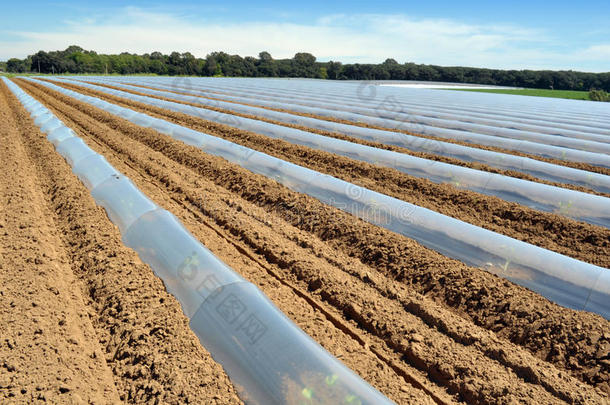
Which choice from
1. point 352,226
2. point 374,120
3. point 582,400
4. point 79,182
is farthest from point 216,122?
point 582,400

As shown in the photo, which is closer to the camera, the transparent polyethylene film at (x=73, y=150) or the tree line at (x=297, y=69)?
the transparent polyethylene film at (x=73, y=150)

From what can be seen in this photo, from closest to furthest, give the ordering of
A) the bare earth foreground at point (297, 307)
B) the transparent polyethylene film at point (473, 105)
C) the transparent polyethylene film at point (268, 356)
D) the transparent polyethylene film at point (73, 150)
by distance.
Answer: the transparent polyethylene film at point (268, 356), the bare earth foreground at point (297, 307), the transparent polyethylene film at point (73, 150), the transparent polyethylene film at point (473, 105)

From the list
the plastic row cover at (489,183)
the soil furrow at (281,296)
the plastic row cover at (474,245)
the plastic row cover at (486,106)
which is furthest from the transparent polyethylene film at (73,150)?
the plastic row cover at (486,106)

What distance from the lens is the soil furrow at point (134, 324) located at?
2.34m

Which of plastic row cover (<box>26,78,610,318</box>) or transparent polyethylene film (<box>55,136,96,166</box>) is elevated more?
transparent polyethylene film (<box>55,136,96,166</box>)

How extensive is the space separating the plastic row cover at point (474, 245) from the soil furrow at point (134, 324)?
2.63 metres

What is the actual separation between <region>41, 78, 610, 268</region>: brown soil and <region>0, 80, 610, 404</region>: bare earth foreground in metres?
0.03

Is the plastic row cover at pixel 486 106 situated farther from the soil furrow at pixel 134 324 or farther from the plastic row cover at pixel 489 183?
the soil furrow at pixel 134 324

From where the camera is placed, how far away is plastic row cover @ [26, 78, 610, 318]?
10.8ft

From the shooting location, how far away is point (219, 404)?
7.29ft

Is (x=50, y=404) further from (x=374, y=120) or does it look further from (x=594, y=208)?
(x=374, y=120)

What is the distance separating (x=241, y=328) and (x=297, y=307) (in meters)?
0.75

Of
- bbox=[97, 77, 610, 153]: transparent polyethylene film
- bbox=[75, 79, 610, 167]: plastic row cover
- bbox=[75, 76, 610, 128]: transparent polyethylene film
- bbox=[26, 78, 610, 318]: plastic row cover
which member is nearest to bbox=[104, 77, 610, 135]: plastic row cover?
bbox=[75, 76, 610, 128]: transparent polyethylene film

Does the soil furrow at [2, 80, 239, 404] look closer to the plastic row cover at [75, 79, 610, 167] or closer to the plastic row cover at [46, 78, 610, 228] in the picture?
the plastic row cover at [46, 78, 610, 228]
